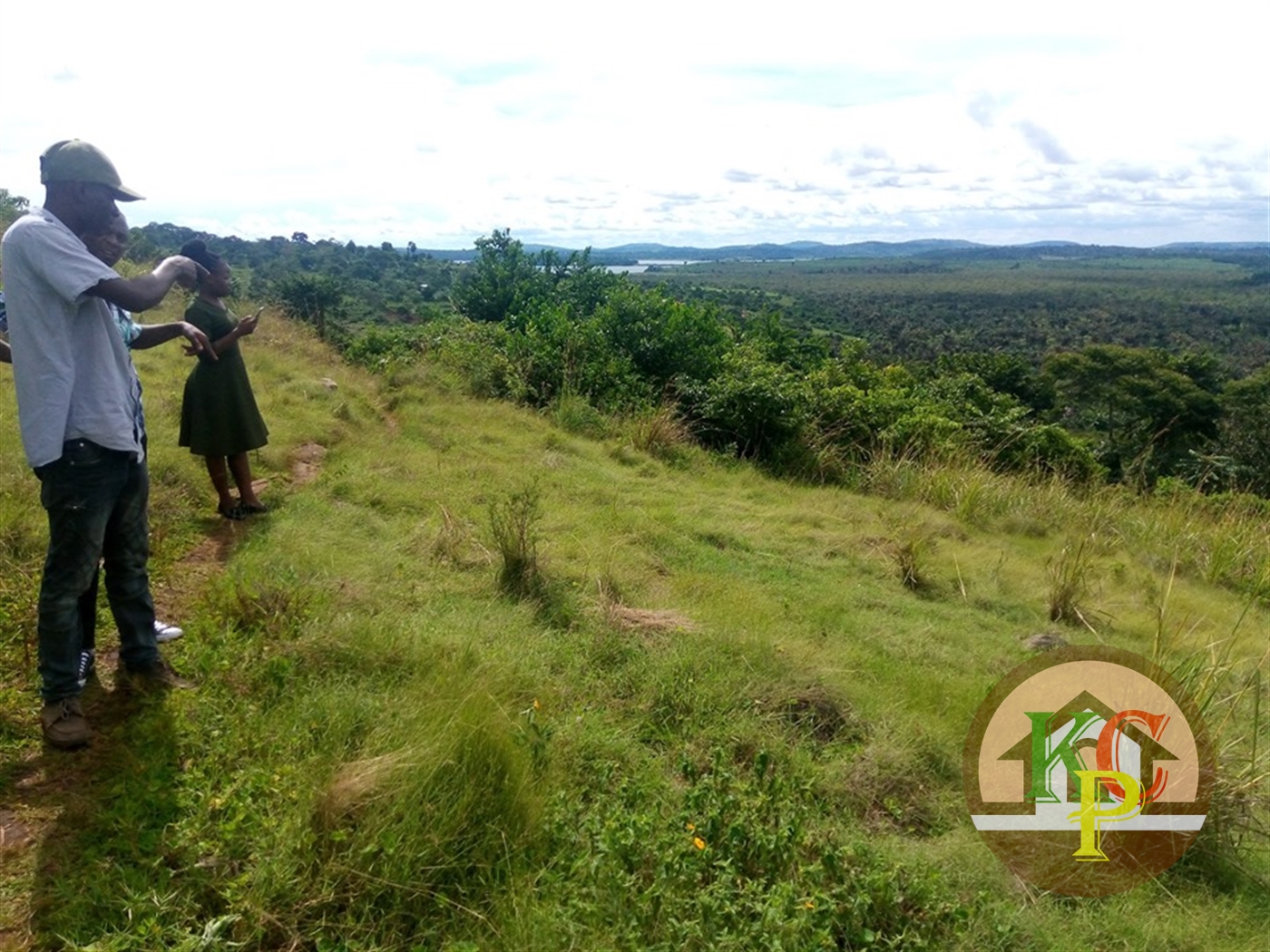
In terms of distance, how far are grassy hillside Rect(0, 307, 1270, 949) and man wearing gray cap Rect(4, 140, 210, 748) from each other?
413mm

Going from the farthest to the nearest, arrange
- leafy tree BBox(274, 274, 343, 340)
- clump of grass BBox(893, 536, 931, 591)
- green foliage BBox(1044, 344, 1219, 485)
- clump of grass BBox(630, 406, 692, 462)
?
green foliage BBox(1044, 344, 1219, 485) → leafy tree BBox(274, 274, 343, 340) → clump of grass BBox(630, 406, 692, 462) → clump of grass BBox(893, 536, 931, 591)

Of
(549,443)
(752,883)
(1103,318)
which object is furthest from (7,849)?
(1103,318)

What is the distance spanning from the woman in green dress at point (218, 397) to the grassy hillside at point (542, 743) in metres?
0.38

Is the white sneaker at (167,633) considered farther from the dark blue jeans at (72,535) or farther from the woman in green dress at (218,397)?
the woman in green dress at (218,397)

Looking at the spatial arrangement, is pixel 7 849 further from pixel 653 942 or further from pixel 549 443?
pixel 549 443

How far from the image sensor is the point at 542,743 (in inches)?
102

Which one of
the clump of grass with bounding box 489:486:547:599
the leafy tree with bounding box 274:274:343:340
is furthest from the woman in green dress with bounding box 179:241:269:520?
the leafy tree with bounding box 274:274:343:340

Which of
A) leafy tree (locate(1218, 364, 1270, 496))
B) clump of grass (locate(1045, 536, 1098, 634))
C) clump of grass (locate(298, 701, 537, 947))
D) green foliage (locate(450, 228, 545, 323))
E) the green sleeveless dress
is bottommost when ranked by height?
leafy tree (locate(1218, 364, 1270, 496))

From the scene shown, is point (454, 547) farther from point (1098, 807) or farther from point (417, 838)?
point (1098, 807)

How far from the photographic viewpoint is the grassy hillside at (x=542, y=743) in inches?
80.0

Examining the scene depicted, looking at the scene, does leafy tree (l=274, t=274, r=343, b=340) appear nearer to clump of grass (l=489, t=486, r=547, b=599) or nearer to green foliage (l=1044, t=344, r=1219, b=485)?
clump of grass (l=489, t=486, r=547, b=599)

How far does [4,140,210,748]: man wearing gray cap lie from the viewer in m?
2.31

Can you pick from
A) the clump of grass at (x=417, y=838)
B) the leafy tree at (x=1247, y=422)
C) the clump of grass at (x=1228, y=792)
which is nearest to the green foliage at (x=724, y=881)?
the clump of grass at (x=417, y=838)

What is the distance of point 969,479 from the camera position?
7648mm
